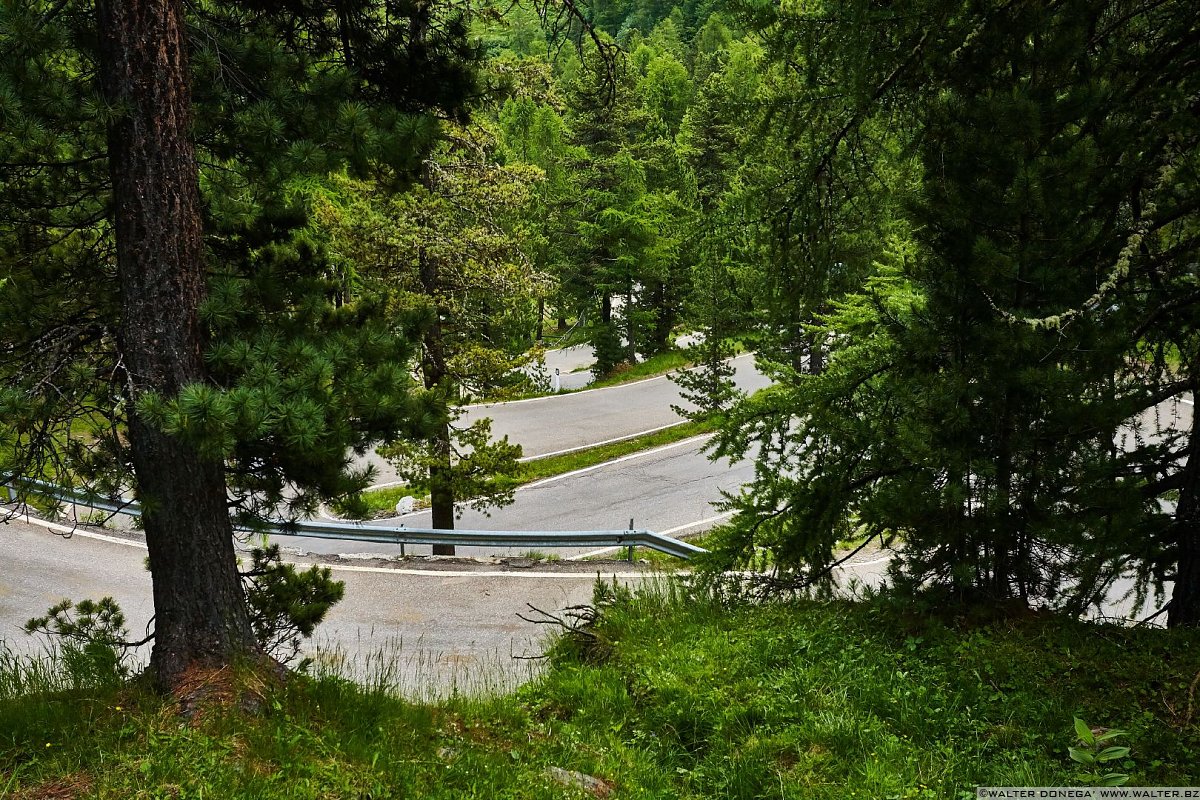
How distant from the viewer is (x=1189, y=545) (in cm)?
554

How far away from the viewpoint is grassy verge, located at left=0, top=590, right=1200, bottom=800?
4.35 meters

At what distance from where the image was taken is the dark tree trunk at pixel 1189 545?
5.48 m

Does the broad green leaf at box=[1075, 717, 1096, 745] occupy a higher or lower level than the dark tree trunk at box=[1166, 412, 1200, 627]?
lower

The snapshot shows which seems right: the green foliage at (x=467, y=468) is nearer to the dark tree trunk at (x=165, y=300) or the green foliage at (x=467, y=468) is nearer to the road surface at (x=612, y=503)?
the road surface at (x=612, y=503)

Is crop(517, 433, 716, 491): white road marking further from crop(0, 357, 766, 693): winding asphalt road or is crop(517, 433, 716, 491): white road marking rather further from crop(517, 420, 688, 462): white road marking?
crop(517, 420, 688, 462): white road marking

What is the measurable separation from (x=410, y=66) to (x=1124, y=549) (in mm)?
6054

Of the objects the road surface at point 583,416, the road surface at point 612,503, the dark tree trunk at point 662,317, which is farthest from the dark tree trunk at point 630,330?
the road surface at point 612,503

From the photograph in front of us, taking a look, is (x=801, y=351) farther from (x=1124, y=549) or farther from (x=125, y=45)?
(x=125, y=45)

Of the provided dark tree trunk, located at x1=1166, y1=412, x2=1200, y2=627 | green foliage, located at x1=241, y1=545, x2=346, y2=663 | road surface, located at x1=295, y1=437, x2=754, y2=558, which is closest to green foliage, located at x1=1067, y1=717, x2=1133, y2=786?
dark tree trunk, located at x1=1166, y1=412, x2=1200, y2=627

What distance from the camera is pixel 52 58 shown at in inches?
210

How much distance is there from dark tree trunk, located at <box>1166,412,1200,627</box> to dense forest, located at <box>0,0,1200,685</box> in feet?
0.07

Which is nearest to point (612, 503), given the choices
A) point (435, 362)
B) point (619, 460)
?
point (619, 460)

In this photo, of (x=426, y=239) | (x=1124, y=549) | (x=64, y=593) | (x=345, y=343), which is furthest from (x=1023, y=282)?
(x=64, y=593)

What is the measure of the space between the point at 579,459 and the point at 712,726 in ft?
55.7
